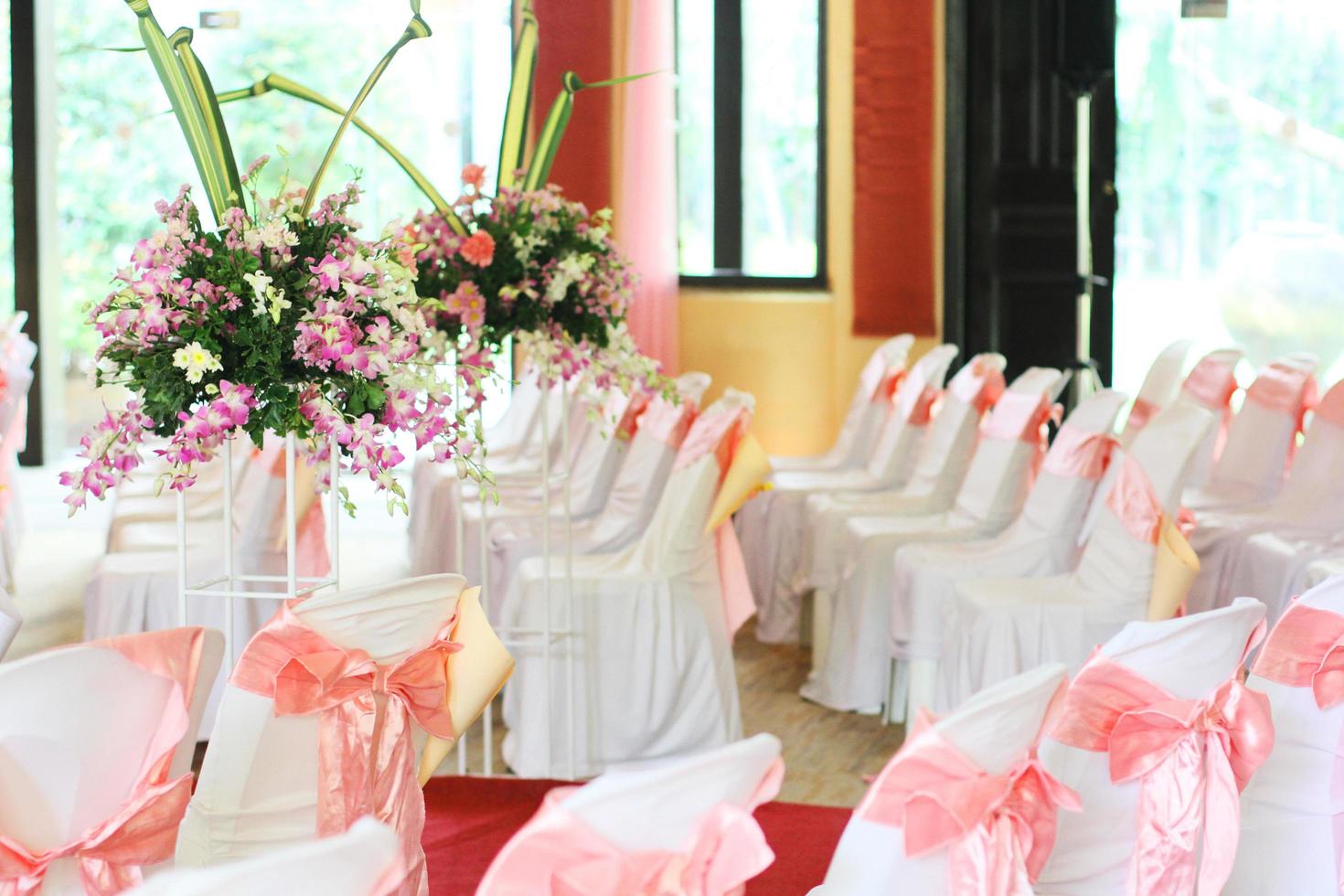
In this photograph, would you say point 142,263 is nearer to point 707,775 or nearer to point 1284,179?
point 707,775

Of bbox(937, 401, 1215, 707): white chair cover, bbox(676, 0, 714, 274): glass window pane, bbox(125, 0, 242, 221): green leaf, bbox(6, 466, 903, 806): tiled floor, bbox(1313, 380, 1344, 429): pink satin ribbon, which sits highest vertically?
Answer: bbox(676, 0, 714, 274): glass window pane

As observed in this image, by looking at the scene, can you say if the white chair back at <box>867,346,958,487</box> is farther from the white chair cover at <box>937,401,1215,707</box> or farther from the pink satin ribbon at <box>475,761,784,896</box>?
the pink satin ribbon at <box>475,761,784,896</box>

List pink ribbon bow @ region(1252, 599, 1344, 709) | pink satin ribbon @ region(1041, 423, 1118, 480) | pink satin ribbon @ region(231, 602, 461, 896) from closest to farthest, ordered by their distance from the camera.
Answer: pink satin ribbon @ region(231, 602, 461, 896), pink ribbon bow @ region(1252, 599, 1344, 709), pink satin ribbon @ region(1041, 423, 1118, 480)

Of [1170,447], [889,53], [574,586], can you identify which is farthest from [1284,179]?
[574,586]

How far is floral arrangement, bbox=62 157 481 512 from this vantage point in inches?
105

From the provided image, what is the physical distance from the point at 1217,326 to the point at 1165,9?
1.53 meters

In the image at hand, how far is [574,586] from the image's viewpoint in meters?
4.38

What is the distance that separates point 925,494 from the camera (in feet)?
18.7

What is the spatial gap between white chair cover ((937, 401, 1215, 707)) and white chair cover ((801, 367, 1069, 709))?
87 cm

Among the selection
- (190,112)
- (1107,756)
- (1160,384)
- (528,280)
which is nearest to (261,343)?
(190,112)

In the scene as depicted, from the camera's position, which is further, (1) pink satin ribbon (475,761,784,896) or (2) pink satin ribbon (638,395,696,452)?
(2) pink satin ribbon (638,395,696,452)

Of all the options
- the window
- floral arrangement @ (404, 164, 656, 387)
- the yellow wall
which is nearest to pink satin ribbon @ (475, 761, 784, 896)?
floral arrangement @ (404, 164, 656, 387)

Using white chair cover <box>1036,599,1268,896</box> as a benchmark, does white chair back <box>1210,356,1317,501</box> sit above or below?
above

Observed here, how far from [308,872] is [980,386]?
4.44m
